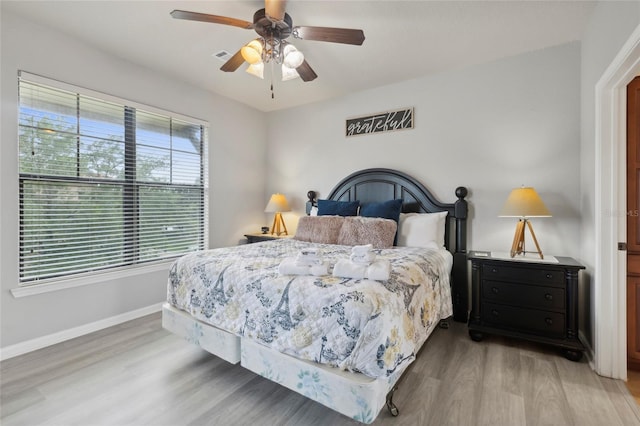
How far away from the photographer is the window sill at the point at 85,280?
2373mm

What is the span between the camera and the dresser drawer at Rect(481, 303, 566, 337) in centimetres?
227

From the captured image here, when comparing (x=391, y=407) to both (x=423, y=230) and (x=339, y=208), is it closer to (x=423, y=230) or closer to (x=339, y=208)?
(x=423, y=230)

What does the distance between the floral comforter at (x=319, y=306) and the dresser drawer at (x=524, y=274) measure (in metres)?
0.50

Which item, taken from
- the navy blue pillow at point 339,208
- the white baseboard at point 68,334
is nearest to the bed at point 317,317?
the navy blue pillow at point 339,208

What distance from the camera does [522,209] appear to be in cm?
243

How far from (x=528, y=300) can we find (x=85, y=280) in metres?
3.88

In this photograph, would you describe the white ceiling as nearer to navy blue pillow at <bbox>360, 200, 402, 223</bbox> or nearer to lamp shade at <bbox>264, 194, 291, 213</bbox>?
navy blue pillow at <bbox>360, 200, 402, 223</bbox>

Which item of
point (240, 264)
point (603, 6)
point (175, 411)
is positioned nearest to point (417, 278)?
point (240, 264)

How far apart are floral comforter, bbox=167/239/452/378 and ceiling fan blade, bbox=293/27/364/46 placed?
1554 mm

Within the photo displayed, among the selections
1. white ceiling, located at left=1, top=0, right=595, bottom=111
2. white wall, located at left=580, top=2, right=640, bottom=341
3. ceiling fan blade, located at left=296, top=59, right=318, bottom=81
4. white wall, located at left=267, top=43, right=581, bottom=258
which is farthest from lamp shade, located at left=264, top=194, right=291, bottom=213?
white wall, located at left=580, top=2, right=640, bottom=341

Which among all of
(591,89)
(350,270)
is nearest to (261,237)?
(350,270)

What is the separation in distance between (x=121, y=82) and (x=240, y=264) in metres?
2.40

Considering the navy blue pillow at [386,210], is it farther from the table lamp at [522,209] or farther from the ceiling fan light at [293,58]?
the ceiling fan light at [293,58]

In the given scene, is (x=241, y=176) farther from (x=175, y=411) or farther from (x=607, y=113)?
(x=607, y=113)
